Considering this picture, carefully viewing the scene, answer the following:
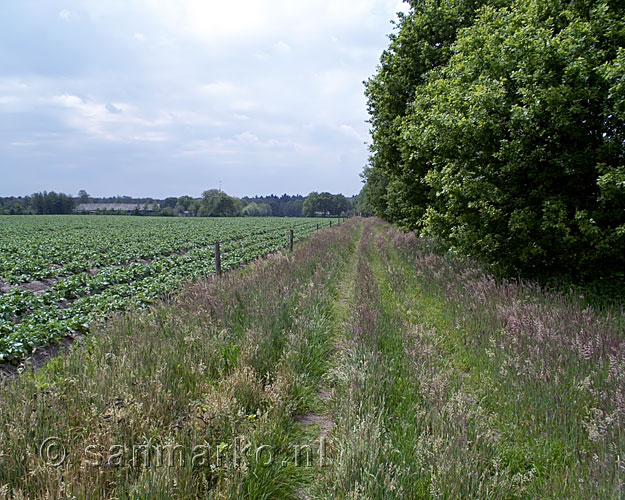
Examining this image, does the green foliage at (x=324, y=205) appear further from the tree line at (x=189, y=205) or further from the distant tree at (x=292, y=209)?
the distant tree at (x=292, y=209)

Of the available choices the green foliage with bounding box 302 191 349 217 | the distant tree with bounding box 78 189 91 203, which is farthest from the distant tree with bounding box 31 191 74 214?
the green foliage with bounding box 302 191 349 217

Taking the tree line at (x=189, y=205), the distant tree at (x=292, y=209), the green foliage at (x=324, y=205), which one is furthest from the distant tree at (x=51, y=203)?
the distant tree at (x=292, y=209)

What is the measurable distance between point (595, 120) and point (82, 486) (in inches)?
330

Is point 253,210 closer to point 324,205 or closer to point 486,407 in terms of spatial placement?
point 324,205

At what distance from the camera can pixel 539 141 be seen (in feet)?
21.3

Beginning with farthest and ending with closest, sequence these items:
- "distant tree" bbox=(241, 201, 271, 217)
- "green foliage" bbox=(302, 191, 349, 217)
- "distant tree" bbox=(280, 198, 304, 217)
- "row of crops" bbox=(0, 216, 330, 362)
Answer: "distant tree" bbox=(280, 198, 304, 217)
"green foliage" bbox=(302, 191, 349, 217)
"distant tree" bbox=(241, 201, 271, 217)
"row of crops" bbox=(0, 216, 330, 362)

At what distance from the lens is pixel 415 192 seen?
13.6m

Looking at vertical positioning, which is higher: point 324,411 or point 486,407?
point 486,407

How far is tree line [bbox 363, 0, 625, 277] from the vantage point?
575 cm

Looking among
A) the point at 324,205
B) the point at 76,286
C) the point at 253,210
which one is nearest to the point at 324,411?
the point at 76,286

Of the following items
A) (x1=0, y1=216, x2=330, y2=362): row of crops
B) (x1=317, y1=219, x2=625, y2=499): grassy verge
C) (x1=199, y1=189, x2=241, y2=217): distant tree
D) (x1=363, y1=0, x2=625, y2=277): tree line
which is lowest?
(x1=0, y1=216, x2=330, y2=362): row of crops

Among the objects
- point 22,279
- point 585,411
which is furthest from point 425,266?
point 22,279

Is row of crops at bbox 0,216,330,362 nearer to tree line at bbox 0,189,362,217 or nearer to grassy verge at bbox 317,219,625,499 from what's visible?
grassy verge at bbox 317,219,625,499

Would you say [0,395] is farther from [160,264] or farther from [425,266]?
[160,264]
